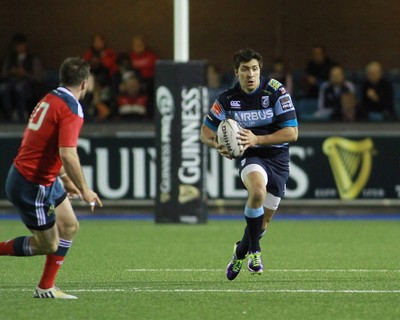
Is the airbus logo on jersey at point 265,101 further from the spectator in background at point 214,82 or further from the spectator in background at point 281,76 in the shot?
the spectator in background at point 214,82

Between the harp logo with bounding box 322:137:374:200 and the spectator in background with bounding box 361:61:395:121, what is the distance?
3.26ft

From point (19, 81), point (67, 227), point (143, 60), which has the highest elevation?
point (67, 227)

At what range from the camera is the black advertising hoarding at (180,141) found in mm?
16766

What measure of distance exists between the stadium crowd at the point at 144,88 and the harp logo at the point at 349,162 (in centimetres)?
40

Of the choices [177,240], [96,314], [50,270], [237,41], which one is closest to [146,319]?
[96,314]

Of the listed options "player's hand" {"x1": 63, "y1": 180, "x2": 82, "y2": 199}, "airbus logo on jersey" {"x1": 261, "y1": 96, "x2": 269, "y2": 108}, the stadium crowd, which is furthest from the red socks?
the stadium crowd

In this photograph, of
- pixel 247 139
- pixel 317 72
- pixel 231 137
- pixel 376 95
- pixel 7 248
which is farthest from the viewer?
pixel 317 72

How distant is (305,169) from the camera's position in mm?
18453

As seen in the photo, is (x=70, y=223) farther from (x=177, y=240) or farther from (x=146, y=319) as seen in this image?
(x=177, y=240)

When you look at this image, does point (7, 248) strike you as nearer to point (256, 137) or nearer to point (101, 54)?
point (256, 137)

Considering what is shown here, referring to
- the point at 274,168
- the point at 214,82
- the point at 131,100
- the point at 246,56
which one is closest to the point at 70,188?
the point at 246,56

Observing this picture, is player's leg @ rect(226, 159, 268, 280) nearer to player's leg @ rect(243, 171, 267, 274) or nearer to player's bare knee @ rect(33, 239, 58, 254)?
player's leg @ rect(243, 171, 267, 274)

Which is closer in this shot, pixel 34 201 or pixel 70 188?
pixel 34 201

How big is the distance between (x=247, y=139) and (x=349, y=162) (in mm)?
8721
